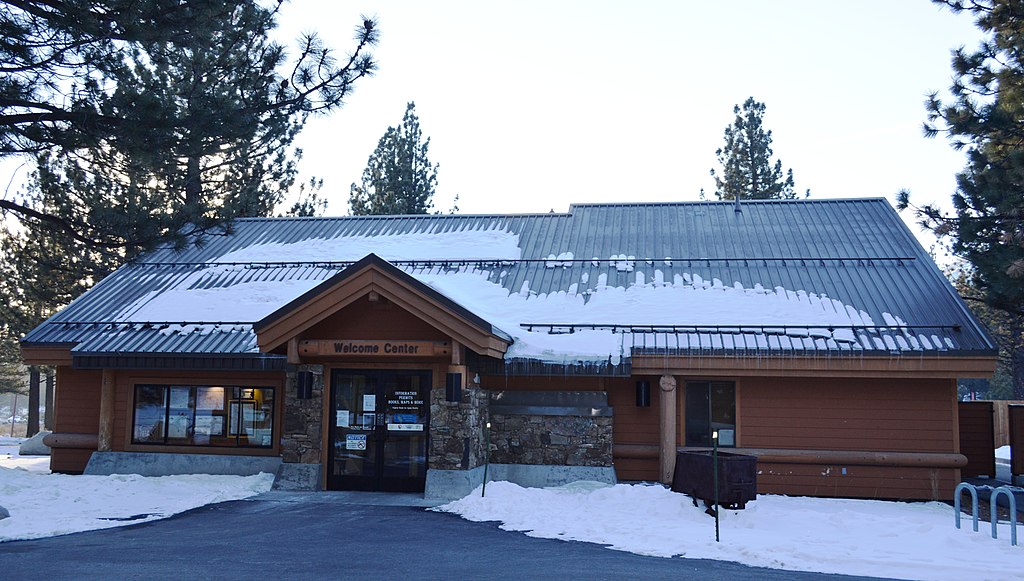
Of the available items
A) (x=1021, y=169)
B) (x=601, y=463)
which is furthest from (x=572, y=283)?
(x=1021, y=169)

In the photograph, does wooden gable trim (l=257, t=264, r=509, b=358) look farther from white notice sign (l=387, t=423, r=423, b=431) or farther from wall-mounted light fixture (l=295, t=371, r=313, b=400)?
white notice sign (l=387, t=423, r=423, b=431)

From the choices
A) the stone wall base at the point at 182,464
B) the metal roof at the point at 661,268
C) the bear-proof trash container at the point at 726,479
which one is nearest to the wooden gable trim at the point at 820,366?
the metal roof at the point at 661,268

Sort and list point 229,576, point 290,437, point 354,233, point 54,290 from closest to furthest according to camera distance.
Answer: point 229,576 < point 290,437 < point 354,233 < point 54,290

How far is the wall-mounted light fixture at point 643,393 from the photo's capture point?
16.6 m

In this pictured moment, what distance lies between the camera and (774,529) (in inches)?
473

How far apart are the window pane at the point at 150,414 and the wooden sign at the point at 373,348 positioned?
4.38 metres

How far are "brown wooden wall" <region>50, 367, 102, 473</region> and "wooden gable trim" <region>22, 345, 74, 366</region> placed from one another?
0.75m

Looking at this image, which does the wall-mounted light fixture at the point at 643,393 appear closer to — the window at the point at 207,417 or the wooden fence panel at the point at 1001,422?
the window at the point at 207,417

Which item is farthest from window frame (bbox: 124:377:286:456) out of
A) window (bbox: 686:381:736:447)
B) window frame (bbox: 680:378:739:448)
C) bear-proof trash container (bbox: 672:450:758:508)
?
bear-proof trash container (bbox: 672:450:758:508)

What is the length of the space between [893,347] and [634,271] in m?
5.81

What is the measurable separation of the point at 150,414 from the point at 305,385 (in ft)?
14.9

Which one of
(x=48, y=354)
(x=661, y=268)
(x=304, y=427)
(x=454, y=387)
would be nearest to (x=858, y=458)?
(x=661, y=268)

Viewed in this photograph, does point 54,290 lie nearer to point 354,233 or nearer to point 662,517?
point 354,233

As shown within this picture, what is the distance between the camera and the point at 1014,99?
684 inches
